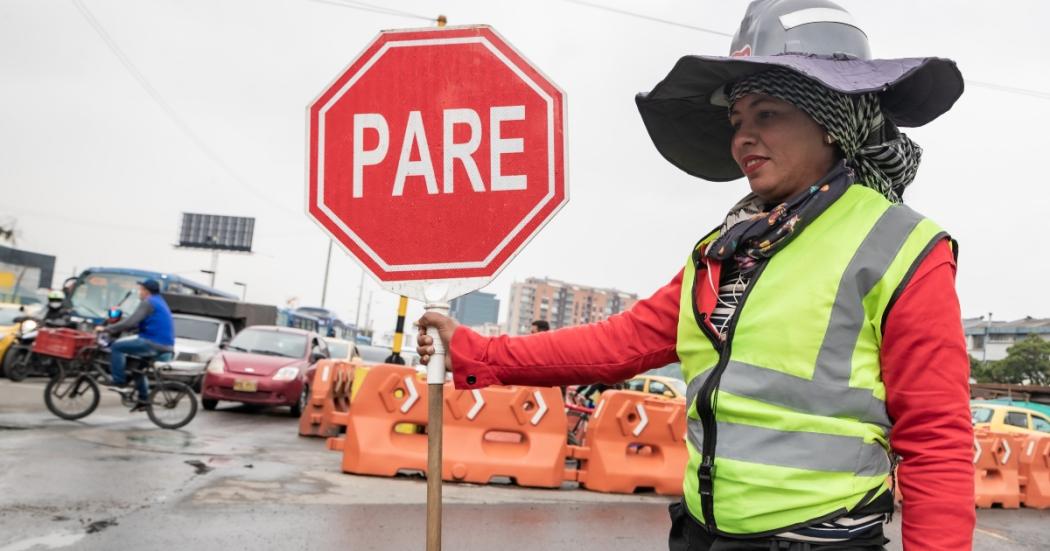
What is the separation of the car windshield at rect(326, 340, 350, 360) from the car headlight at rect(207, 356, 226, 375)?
6.79 metres

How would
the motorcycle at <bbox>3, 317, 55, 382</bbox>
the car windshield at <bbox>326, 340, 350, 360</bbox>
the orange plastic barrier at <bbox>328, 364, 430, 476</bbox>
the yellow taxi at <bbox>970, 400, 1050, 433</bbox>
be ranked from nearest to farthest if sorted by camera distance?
the orange plastic barrier at <bbox>328, 364, 430, 476</bbox>
the motorcycle at <bbox>3, 317, 55, 382</bbox>
the yellow taxi at <bbox>970, 400, 1050, 433</bbox>
the car windshield at <bbox>326, 340, 350, 360</bbox>

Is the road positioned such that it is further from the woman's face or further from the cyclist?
the woman's face

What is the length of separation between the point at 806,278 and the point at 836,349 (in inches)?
6.0

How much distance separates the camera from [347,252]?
2373 mm

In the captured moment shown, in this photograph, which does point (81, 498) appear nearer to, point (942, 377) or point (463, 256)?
point (463, 256)

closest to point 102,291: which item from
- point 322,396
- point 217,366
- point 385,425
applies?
point 217,366

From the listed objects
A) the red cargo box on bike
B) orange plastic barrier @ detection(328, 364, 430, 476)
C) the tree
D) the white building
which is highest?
the white building

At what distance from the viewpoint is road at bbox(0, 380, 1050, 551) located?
5.07m

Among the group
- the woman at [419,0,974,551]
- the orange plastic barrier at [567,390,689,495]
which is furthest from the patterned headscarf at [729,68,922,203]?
the orange plastic barrier at [567,390,689,495]

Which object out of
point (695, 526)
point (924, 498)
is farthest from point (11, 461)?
point (924, 498)

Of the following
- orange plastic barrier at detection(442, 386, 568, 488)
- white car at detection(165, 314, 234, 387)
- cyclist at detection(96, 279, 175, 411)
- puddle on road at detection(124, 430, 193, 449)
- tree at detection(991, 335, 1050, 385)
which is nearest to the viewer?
orange plastic barrier at detection(442, 386, 568, 488)

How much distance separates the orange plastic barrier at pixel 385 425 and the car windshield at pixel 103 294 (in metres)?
11.1

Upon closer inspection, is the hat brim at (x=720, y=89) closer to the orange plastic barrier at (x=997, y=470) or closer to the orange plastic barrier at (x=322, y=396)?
the orange plastic barrier at (x=322, y=396)

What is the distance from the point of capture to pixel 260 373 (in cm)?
1353
